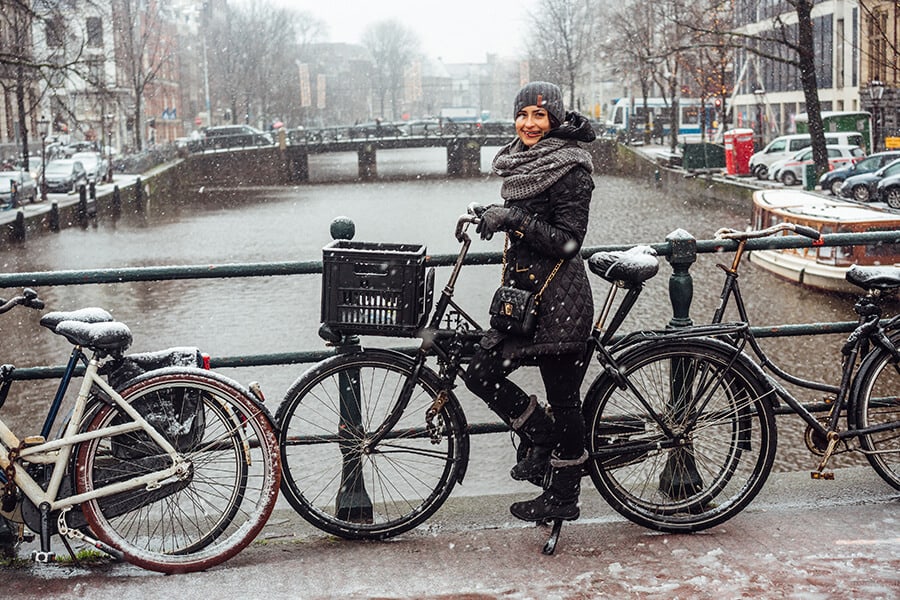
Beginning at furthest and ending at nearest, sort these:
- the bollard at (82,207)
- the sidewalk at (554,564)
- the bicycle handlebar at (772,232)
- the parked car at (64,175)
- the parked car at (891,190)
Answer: the parked car at (64,175)
the bollard at (82,207)
the parked car at (891,190)
the bicycle handlebar at (772,232)
the sidewalk at (554,564)

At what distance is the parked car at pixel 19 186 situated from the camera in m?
34.4

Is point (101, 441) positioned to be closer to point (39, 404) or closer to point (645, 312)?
point (39, 404)

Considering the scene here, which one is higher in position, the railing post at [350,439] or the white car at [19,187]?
the white car at [19,187]

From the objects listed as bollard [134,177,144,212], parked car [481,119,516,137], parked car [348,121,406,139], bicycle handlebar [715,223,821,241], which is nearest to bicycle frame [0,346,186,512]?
bicycle handlebar [715,223,821,241]

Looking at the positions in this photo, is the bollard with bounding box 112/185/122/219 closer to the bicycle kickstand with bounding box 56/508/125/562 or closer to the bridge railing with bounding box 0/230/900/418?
the bridge railing with bounding box 0/230/900/418

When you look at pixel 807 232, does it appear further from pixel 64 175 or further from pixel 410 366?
pixel 64 175

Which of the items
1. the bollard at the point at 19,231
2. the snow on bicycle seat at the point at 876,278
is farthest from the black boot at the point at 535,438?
the bollard at the point at 19,231

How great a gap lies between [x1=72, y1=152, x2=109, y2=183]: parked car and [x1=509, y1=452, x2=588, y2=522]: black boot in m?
43.9

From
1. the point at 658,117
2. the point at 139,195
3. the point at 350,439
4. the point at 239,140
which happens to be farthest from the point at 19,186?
the point at 658,117

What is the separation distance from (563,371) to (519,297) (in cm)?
35

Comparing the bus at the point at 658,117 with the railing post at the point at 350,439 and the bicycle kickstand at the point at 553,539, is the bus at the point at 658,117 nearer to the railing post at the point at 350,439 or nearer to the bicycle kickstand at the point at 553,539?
the railing post at the point at 350,439

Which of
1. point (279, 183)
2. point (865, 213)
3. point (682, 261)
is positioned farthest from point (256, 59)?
point (682, 261)

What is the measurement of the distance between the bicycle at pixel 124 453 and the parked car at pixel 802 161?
35.8 m

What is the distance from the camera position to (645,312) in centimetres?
1914
